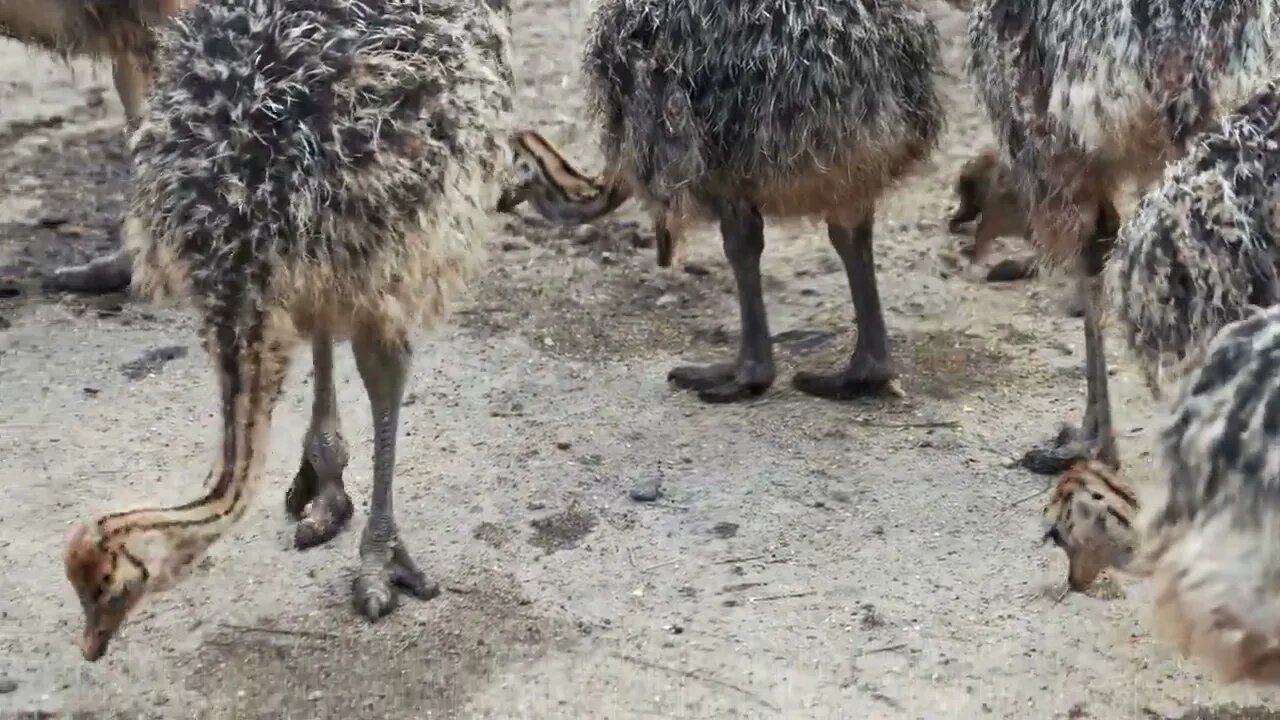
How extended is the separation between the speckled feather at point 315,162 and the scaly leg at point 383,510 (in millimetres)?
153

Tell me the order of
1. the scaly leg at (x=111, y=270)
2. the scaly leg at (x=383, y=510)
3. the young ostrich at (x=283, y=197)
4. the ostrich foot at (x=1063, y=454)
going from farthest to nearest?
the scaly leg at (x=111, y=270), the ostrich foot at (x=1063, y=454), the scaly leg at (x=383, y=510), the young ostrich at (x=283, y=197)

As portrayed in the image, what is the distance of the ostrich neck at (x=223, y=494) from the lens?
10.4ft

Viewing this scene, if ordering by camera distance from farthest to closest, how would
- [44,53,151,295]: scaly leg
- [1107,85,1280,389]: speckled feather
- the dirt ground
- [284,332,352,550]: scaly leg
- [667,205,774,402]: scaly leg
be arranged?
[44,53,151,295]: scaly leg
[667,205,774,402]: scaly leg
[284,332,352,550]: scaly leg
the dirt ground
[1107,85,1280,389]: speckled feather

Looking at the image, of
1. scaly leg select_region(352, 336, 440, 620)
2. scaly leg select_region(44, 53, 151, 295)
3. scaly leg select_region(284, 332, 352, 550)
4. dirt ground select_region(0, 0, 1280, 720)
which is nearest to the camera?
dirt ground select_region(0, 0, 1280, 720)

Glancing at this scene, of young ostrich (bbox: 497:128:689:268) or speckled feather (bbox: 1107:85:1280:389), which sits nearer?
speckled feather (bbox: 1107:85:1280:389)

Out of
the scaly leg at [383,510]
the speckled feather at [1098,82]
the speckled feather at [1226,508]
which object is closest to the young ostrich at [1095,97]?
the speckled feather at [1098,82]

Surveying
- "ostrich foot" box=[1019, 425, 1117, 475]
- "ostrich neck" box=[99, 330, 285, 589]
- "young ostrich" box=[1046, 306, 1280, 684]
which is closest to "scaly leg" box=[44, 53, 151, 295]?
"ostrich neck" box=[99, 330, 285, 589]

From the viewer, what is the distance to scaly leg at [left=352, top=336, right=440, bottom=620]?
3803mm

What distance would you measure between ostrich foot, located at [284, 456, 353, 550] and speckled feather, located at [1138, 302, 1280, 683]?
2131 millimetres

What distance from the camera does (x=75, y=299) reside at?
17.9 ft

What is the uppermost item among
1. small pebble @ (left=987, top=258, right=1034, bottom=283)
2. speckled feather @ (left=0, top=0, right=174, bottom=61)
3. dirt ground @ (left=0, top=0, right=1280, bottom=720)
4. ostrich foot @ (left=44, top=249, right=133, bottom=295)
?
speckled feather @ (left=0, top=0, right=174, bottom=61)

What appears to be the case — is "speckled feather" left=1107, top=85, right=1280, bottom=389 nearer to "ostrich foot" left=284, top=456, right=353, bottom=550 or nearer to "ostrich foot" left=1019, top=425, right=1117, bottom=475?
"ostrich foot" left=1019, top=425, right=1117, bottom=475

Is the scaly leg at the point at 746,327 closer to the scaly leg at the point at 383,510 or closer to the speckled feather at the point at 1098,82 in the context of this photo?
the speckled feather at the point at 1098,82

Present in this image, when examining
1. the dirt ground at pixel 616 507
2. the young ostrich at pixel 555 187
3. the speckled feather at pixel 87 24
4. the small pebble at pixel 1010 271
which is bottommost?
the dirt ground at pixel 616 507
